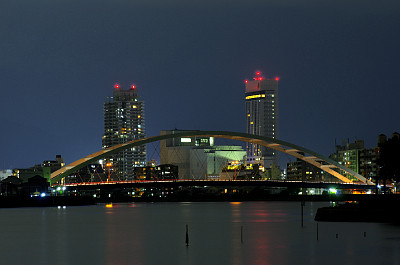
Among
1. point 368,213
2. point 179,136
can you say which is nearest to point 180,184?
point 179,136

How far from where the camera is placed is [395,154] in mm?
91500

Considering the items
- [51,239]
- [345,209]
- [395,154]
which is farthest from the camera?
[395,154]

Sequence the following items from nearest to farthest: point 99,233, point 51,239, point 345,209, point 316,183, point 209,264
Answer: point 209,264, point 51,239, point 99,233, point 345,209, point 316,183

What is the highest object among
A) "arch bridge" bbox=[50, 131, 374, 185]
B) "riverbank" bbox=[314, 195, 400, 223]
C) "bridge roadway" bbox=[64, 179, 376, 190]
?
"arch bridge" bbox=[50, 131, 374, 185]

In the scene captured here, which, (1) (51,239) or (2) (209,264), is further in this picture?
(1) (51,239)

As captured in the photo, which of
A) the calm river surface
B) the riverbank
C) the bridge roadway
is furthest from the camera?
the bridge roadway

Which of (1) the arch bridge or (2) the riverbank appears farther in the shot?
(1) the arch bridge

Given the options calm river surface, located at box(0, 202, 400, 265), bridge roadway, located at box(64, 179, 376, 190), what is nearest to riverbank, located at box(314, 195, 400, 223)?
calm river surface, located at box(0, 202, 400, 265)

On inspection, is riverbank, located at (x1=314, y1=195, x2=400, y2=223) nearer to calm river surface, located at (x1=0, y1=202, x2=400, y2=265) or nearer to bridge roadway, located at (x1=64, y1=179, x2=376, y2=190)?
calm river surface, located at (x1=0, y1=202, x2=400, y2=265)

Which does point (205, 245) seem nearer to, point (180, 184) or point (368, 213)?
point (368, 213)

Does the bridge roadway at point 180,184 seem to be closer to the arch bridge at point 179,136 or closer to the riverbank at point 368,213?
the arch bridge at point 179,136

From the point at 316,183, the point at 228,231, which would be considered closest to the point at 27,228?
the point at 228,231

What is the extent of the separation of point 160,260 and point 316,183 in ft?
408

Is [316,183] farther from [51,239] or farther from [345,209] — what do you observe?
[51,239]
